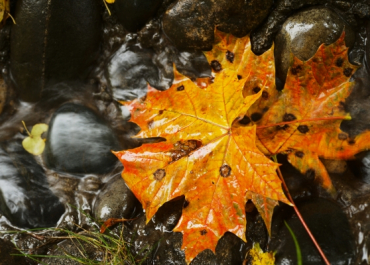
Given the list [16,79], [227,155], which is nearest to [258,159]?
[227,155]

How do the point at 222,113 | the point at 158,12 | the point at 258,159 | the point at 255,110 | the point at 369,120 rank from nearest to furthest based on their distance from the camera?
1. the point at 258,159
2. the point at 222,113
3. the point at 255,110
4. the point at 369,120
5. the point at 158,12

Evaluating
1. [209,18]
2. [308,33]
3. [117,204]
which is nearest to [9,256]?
[117,204]

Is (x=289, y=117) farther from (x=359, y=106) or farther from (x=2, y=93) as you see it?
(x=2, y=93)

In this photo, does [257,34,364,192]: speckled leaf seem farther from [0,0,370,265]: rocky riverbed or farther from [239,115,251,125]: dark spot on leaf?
[0,0,370,265]: rocky riverbed

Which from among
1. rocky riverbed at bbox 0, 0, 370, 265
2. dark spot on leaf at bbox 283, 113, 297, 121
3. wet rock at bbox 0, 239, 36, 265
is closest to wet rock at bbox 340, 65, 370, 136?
rocky riverbed at bbox 0, 0, 370, 265

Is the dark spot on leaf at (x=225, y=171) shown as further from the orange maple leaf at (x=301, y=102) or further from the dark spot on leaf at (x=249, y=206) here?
the dark spot on leaf at (x=249, y=206)

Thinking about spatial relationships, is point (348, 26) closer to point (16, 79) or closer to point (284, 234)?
point (284, 234)
